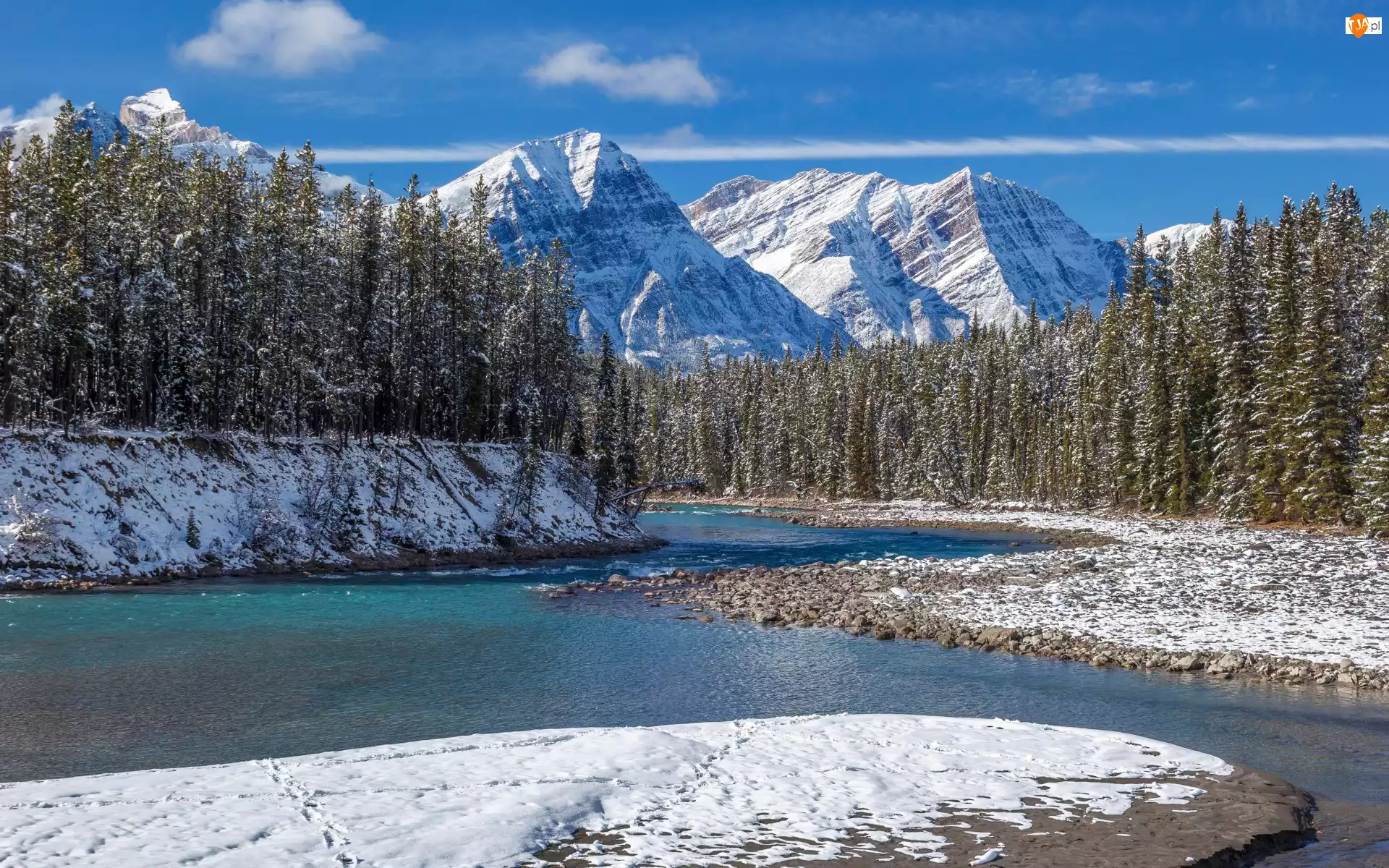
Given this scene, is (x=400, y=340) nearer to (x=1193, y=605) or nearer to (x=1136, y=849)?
(x=1193, y=605)

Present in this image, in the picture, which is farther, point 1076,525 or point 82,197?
Answer: point 1076,525

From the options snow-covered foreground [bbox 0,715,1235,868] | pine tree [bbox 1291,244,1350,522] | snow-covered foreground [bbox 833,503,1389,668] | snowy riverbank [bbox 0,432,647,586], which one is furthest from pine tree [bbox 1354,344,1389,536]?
snow-covered foreground [bbox 0,715,1235,868]

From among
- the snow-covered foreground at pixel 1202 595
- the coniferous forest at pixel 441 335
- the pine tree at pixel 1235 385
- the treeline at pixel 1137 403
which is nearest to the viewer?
the snow-covered foreground at pixel 1202 595

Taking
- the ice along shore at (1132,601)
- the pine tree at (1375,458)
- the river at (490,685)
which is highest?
the pine tree at (1375,458)

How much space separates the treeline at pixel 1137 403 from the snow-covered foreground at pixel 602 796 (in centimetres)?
4569

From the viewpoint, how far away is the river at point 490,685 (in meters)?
17.3

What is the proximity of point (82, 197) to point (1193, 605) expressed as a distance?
180 feet

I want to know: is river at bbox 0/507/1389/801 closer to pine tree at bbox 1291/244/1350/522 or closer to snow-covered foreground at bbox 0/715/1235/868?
snow-covered foreground at bbox 0/715/1235/868

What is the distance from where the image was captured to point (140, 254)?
5072cm

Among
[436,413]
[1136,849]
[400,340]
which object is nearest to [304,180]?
[400,340]

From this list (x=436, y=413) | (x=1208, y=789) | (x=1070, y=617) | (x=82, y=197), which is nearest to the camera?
(x=1208, y=789)

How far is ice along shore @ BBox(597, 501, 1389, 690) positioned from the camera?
24.2m

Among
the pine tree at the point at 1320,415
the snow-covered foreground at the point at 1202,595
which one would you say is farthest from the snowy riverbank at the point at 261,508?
the pine tree at the point at 1320,415

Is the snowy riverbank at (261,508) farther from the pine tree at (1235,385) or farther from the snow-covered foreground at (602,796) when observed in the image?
the pine tree at (1235,385)
